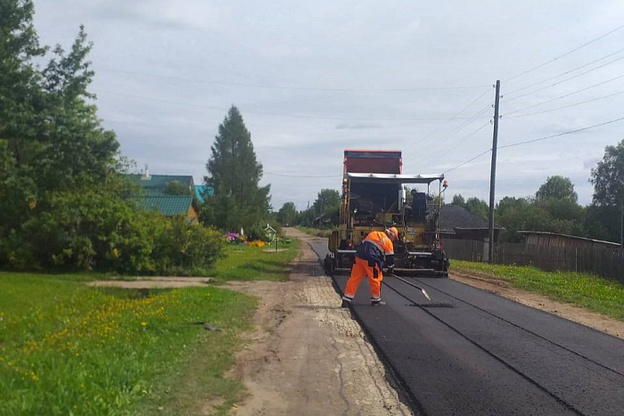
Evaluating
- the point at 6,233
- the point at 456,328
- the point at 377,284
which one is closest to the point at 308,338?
the point at 456,328

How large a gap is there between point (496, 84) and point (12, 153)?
21931 mm

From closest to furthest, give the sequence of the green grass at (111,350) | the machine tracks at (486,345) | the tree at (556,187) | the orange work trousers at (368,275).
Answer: the green grass at (111,350) < the machine tracks at (486,345) < the orange work trousers at (368,275) < the tree at (556,187)

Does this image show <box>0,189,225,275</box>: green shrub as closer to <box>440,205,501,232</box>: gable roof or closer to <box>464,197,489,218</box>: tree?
<box>440,205,501,232</box>: gable roof

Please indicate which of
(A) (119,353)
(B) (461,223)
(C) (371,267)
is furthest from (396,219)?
(B) (461,223)

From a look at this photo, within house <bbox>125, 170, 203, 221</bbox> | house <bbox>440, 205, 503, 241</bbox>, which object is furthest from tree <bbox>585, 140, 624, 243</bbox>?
house <bbox>125, 170, 203, 221</bbox>

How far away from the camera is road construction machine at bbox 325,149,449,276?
21.2 metres

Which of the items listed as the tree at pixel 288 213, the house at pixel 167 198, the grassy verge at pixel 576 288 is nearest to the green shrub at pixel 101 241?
the house at pixel 167 198

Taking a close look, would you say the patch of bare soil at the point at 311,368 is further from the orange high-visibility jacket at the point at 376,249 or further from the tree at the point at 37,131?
the tree at the point at 37,131

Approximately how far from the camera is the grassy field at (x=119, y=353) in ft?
19.1

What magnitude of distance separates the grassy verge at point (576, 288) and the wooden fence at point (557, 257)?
2.33 feet

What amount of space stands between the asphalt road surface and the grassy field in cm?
206

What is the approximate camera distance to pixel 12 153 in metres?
22.1

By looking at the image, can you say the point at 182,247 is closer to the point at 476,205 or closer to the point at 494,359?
the point at 494,359

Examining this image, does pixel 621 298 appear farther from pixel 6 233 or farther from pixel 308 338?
pixel 6 233
